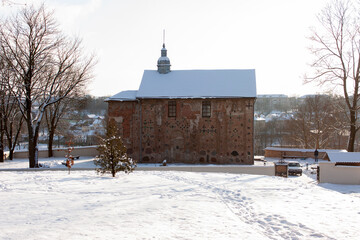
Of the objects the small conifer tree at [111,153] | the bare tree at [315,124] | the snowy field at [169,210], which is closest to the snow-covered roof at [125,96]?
the small conifer tree at [111,153]

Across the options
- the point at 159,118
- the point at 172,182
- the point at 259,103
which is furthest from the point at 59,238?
the point at 259,103

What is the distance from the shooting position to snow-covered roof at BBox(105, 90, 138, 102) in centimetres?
2809

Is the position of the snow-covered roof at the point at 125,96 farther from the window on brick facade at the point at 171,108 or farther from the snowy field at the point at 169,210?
the snowy field at the point at 169,210

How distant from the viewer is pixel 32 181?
14.3 metres

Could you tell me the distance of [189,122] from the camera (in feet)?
91.1

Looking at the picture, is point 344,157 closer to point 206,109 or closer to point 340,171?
point 340,171

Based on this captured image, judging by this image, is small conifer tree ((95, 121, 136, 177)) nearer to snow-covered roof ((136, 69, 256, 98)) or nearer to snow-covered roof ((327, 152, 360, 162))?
snow-covered roof ((136, 69, 256, 98))

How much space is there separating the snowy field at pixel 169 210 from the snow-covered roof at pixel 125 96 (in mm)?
13803

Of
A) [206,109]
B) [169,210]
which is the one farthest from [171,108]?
[169,210]

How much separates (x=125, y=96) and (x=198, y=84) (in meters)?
6.50

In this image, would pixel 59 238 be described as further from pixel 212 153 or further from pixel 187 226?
pixel 212 153

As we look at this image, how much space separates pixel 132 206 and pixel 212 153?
18.2m

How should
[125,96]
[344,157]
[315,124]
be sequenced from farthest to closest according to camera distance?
[315,124] → [125,96] → [344,157]

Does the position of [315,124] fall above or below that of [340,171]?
above
